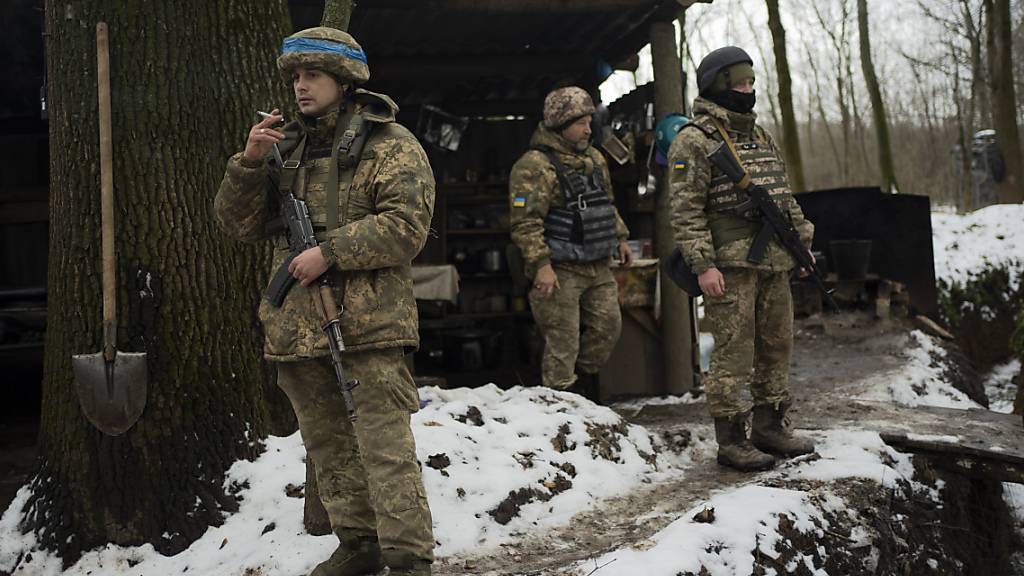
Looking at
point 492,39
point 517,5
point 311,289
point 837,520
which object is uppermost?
point 492,39

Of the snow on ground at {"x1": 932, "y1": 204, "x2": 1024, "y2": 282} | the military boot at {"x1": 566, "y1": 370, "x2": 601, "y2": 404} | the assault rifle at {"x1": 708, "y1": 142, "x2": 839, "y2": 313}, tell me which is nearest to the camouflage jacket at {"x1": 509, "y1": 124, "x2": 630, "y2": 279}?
the military boot at {"x1": 566, "y1": 370, "x2": 601, "y2": 404}

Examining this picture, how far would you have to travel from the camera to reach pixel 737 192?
15.9 feet

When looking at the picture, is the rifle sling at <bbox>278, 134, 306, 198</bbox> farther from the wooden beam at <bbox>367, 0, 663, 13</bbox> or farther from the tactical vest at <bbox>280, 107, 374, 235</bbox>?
the wooden beam at <bbox>367, 0, 663, 13</bbox>

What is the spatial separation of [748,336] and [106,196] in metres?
3.26

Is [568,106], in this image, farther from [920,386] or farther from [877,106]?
[877,106]

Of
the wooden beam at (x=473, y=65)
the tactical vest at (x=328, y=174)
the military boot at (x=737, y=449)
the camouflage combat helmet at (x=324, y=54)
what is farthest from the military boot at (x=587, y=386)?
the camouflage combat helmet at (x=324, y=54)

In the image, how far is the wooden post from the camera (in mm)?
7250

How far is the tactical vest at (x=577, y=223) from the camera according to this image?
6.20 metres

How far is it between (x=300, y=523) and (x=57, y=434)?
1249 mm

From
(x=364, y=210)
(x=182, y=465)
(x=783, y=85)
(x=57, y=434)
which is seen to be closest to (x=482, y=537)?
(x=182, y=465)

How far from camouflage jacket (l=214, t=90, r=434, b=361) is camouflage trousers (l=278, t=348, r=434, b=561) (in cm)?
11

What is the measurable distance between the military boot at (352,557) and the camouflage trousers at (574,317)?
2.89m

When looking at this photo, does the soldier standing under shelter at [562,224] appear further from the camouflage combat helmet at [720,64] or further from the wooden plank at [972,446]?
the wooden plank at [972,446]

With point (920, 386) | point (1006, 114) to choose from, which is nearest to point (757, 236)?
point (920, 386)
